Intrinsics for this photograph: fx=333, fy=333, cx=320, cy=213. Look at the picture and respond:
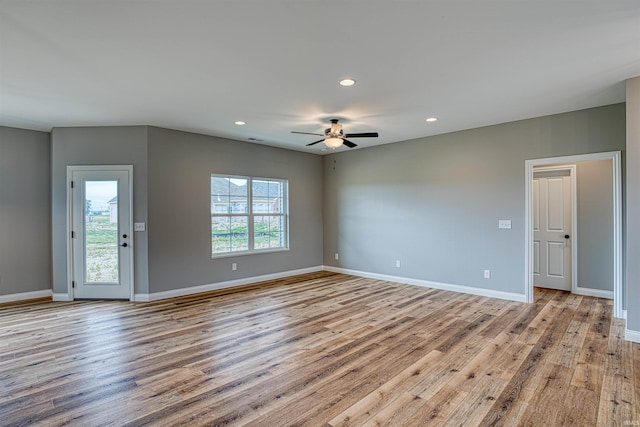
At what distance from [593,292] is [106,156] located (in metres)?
8.03

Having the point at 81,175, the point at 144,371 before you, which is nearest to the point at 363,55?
the point at 144,371

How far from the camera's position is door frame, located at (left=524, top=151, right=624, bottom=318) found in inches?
163

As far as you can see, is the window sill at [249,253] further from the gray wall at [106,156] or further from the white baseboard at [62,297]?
the white baseboard at [62,297]

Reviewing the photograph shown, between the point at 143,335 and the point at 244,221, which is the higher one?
the point at 244,221

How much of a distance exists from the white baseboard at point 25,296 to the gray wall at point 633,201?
796 cm

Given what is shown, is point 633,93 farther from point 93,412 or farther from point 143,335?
point 143,335

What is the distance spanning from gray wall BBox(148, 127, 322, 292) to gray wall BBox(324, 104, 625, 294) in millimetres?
1534

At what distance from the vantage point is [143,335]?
3.69 meters

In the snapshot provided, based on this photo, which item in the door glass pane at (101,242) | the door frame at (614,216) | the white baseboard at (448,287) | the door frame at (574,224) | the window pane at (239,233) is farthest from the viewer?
the window pane at (239,233)

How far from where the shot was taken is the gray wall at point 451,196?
4727mm

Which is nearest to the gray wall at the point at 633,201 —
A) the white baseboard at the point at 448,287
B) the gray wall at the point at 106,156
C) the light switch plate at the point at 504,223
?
the white baseboard at the point at 448,287

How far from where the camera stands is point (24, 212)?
209 inches

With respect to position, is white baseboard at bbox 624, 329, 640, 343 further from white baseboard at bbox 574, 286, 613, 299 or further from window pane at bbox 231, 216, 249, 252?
window pane at bbox 231, 216, 249, 252

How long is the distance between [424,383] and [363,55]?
109 inches
